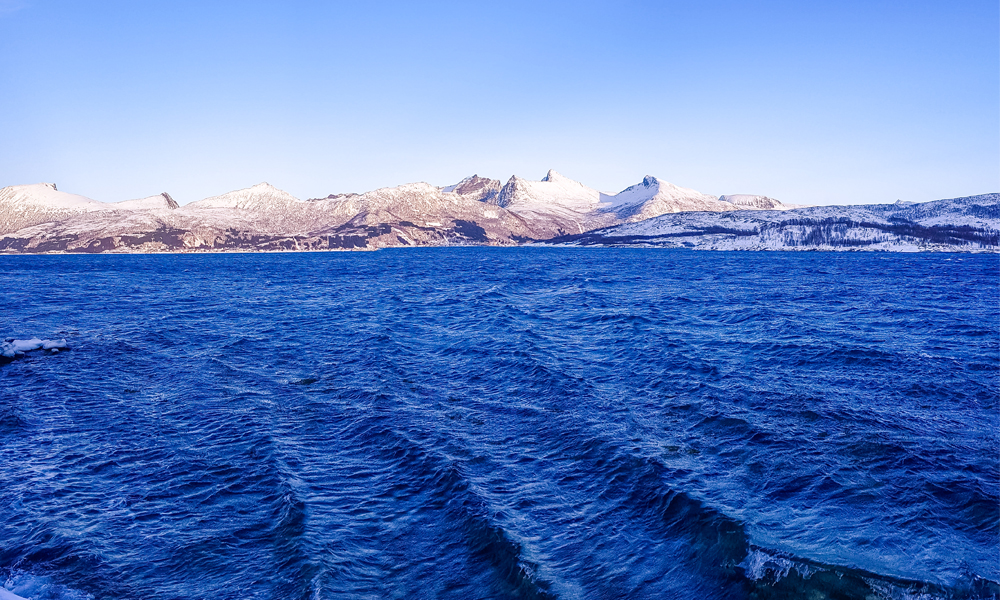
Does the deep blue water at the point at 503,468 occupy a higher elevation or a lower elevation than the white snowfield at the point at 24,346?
lower

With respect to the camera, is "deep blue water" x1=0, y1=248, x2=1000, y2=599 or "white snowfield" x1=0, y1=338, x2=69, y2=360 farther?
"white snowfield" x1=0, y1=338, x2=69, y2=360

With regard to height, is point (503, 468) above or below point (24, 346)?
below

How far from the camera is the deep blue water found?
11.1m

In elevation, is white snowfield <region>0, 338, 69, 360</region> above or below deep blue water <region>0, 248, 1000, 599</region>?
above

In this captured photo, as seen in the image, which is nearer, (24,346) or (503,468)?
(503,468)

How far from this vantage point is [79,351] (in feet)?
105

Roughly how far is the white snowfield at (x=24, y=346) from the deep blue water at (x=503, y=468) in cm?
A: 120

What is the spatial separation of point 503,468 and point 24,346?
30337 millimetres

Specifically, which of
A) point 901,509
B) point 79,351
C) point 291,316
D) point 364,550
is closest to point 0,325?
point 79,351

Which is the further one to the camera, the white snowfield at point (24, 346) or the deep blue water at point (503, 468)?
the white snowfield at point (24, 346)

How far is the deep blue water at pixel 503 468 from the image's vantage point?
36.4 ft

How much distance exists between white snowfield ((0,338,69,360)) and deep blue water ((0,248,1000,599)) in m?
1.20

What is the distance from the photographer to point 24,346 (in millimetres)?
31250

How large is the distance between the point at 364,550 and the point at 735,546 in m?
7.72
